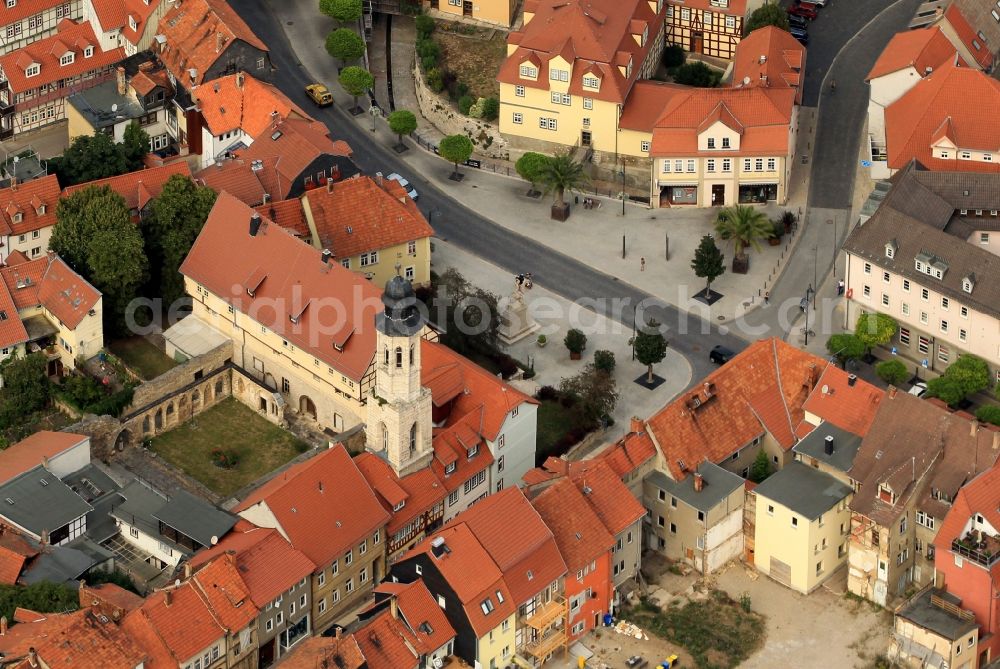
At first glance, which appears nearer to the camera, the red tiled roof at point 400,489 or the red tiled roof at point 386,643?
the red tiled roof at point 386,643

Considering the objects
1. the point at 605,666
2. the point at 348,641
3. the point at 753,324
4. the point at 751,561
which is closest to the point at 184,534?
the point at 348,641

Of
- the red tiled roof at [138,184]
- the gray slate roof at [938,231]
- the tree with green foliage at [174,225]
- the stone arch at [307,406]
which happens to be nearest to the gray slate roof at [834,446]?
the gray slate roof at [938,231]

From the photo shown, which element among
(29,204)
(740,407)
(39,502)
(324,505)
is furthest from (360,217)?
(39,502)

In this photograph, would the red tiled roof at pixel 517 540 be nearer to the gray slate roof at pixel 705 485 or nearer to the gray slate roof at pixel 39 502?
the gray slate roof at pixel 705 485

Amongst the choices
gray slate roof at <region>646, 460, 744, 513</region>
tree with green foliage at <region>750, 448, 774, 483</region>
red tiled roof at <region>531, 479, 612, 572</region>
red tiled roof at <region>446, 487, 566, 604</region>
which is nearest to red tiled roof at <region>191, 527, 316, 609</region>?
red tiled roof at <region>446, 487, 566, 604</region>

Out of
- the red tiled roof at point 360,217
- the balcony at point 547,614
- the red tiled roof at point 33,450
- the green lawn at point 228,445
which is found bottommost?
the balcony at point 547,614

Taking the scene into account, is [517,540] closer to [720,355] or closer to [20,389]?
[720,355]

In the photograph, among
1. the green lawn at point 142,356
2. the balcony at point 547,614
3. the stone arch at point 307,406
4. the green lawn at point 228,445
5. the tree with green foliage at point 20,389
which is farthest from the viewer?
the green lawn at point 142,356

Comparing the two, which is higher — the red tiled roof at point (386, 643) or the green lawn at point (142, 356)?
the green lawn at point (142, 356)
